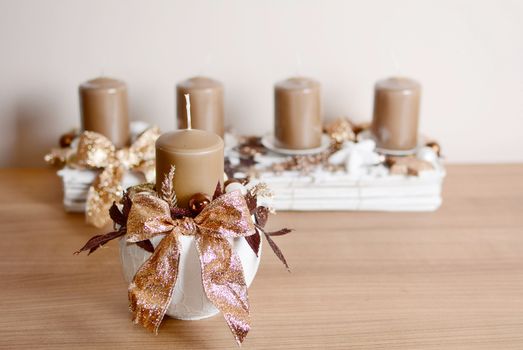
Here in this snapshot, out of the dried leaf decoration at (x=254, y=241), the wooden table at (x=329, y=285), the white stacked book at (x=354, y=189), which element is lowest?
the wooden table at (x=329, y=285)

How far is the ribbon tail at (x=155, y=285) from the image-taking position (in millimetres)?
648

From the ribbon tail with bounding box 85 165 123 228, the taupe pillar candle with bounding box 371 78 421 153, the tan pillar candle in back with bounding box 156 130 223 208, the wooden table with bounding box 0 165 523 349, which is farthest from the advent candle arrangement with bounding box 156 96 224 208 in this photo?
the taupe pillar candle with bounding box 371 78 421 153

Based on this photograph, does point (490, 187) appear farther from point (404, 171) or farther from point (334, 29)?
point (334, 29)

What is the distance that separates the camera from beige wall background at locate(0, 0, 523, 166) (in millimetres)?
1122

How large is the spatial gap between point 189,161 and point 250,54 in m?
0.51

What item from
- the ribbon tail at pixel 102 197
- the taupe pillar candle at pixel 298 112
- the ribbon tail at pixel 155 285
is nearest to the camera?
the ribbon tail at pixel 155 285

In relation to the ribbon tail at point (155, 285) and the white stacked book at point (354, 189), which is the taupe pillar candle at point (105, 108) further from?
the ribbon tail at point (155, 285)

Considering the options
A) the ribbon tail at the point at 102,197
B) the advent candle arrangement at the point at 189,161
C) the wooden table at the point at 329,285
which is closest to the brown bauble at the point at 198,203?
the advent candle arrangement at the point at 189,161

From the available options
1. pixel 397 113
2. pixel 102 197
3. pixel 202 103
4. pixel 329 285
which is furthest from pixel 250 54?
pixel 329 285

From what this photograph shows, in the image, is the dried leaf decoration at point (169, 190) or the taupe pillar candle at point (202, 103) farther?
the taupe pillar candle at point (202, 103)

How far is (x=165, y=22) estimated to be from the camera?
1124mm

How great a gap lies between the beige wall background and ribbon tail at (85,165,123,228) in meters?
0.25

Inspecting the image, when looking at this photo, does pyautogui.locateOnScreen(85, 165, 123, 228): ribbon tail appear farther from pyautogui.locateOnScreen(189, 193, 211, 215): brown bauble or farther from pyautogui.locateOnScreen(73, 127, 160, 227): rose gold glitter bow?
pyautogui.locateOnScreen(189, 193, 211, 215): brown bauble

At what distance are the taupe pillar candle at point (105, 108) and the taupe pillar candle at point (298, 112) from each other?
23 centimetres
